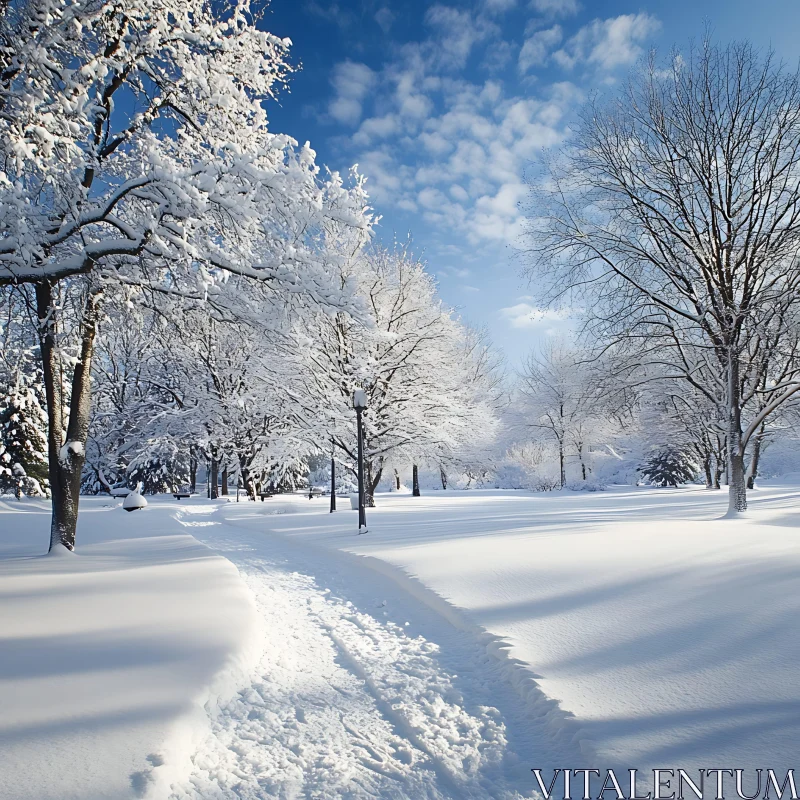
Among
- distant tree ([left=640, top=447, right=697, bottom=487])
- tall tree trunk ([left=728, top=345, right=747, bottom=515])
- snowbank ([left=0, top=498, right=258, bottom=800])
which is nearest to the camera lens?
snowbank ([left=0, top=498, right=258, bottom=800])

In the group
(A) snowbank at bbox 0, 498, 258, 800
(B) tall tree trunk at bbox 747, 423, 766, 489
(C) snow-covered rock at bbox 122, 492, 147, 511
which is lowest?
(C) snow-covered rock at bbox 122, 492, 147, 511

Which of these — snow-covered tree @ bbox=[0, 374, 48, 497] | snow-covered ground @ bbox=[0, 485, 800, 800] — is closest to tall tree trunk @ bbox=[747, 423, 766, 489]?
snow-covered ground @ bbox=[0, 485, 800, 800]

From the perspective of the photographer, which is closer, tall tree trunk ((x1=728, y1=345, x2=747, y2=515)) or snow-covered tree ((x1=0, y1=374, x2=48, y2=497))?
tall tree trunk ((x1=728, y1=345, x2=747, y2=515))

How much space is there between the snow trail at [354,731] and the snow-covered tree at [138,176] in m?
4.73

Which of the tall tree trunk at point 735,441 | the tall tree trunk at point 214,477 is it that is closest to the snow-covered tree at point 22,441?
the tall tree trunk at point 214,477

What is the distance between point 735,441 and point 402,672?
430 inches

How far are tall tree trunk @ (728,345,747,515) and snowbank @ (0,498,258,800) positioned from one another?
447 inches

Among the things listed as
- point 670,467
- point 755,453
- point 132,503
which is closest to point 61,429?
point 132,503

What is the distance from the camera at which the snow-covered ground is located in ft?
8.09

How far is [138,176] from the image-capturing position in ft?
25.2

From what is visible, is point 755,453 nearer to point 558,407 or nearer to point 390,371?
point 558,407

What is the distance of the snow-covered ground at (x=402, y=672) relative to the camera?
8.09 ft

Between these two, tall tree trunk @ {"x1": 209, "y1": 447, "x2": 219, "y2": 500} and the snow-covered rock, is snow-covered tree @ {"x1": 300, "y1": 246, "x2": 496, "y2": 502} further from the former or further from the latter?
tall tree trunk @ {"x1": 209, "y1": 447, "x2": 219, "y2": 500}

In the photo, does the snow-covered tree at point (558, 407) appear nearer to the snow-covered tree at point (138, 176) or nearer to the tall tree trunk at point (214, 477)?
the tall tree trunk at point (214, 477)
